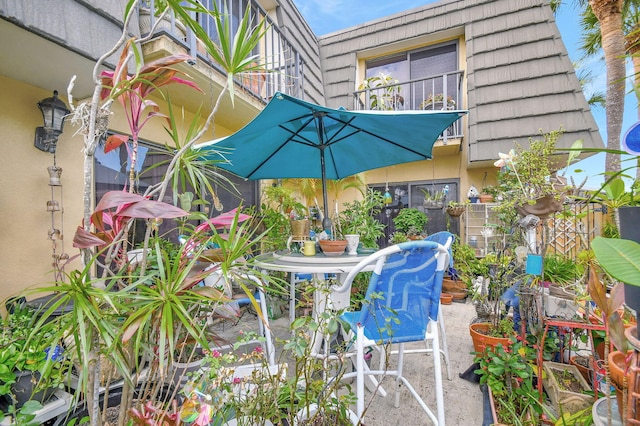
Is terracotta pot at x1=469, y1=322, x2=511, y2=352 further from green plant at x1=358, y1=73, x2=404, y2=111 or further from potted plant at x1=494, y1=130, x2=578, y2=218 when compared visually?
green plant at x1=358, y1=73, x2=404, y2=111

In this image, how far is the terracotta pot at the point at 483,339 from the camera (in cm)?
198

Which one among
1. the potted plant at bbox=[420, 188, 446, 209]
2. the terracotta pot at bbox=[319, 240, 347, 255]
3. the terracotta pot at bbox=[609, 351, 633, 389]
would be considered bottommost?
the terracotta pot at bbox=[609, 351, 633, 389]

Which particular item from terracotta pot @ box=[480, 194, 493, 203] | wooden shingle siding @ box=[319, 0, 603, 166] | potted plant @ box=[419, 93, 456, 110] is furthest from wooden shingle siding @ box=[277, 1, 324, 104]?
terracotta pot @ box=[480, 194, 493, 203]

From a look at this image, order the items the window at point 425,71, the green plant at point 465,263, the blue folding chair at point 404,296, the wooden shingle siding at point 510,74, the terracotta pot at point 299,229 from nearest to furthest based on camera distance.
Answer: the blue folding chair at point 404,296
the terracotta pot at point 299,229
the green plant at point 465,263
the wooden shingle siding at point 510,74
the window at point 425,71

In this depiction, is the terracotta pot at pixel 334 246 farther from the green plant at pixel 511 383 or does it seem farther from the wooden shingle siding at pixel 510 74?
the wooden shingle siding at pixel 510 74

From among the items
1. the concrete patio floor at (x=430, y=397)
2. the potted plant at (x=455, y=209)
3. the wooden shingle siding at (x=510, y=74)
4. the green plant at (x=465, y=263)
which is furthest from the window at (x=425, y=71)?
the concrete patio floor at (x=430, y=397)

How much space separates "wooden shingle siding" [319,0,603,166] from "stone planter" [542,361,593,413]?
3.71m

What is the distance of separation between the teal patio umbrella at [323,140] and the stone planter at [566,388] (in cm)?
167

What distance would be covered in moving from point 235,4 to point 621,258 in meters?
5.22

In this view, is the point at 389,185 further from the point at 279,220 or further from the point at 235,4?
the point at 235,4

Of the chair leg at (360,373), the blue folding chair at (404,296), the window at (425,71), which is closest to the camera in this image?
the chair leg at (360,373)

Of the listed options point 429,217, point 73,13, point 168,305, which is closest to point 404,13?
point 429,217

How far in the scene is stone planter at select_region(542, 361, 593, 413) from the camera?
1.37 m

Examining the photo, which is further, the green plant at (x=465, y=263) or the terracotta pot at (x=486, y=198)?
the terracotta pot at (x=486, y=198)
